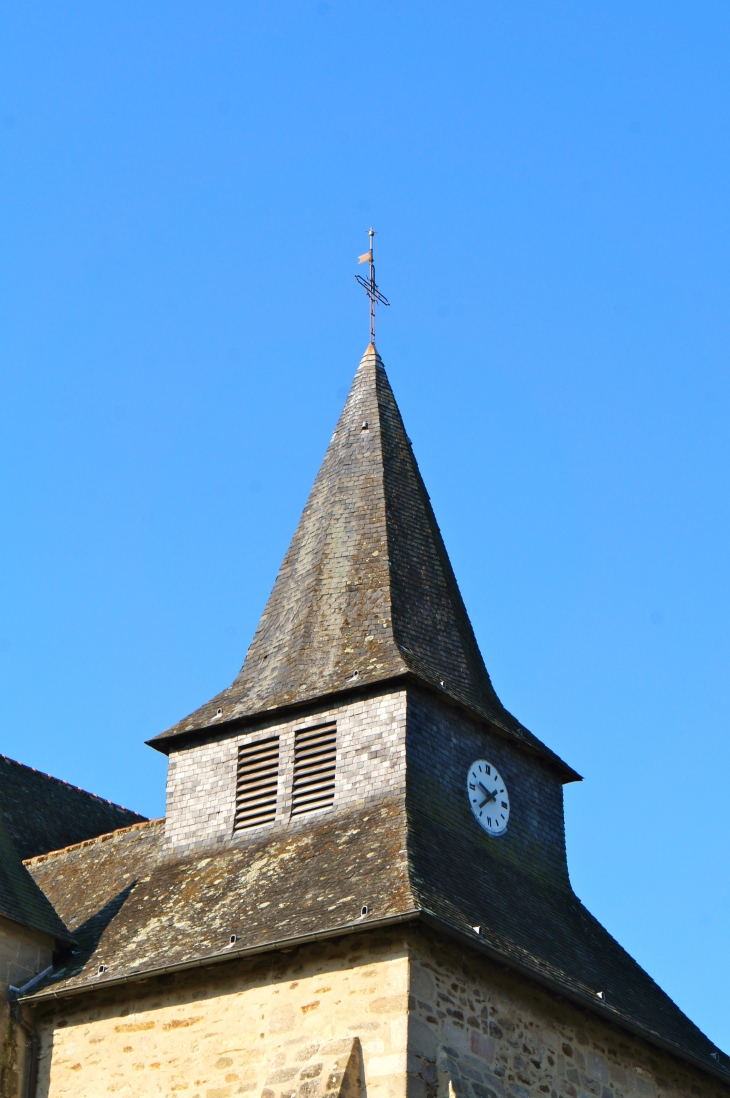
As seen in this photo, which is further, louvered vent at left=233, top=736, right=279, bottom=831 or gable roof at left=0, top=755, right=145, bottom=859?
gable roof at left=0, top=755, right=145, bottom=859

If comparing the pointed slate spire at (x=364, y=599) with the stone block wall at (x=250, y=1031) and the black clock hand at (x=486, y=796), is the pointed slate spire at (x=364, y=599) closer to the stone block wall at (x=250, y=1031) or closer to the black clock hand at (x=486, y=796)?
the black clock hand at (x=486, y=796)

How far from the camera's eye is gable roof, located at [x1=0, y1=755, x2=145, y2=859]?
20953 millimetres

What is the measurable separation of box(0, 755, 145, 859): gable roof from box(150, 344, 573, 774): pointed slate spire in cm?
254

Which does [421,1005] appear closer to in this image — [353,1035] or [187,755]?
[353,1035]

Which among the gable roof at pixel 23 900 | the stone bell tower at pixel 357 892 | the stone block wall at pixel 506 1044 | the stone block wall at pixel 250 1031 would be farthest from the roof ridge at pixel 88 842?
the stone block wall at pixel 506 1044

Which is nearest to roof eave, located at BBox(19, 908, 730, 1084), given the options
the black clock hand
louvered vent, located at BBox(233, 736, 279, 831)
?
louvered vent, located at BBox(233, 736, 279, 831)

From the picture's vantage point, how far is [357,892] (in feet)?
52.3

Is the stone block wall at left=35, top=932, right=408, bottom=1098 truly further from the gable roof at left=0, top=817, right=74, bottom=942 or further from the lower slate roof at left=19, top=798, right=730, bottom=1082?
the gable roof at left=0, top=817, right=74, bottom=942

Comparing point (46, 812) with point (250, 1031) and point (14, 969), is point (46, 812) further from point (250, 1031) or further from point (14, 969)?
point (250, 1031)

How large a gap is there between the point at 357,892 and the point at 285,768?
2.73 meters

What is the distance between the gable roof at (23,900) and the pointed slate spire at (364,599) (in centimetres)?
213

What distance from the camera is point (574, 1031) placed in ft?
54.6

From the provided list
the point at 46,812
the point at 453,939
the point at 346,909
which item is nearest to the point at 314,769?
the point at 346,909

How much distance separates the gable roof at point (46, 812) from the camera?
68.7 ft
